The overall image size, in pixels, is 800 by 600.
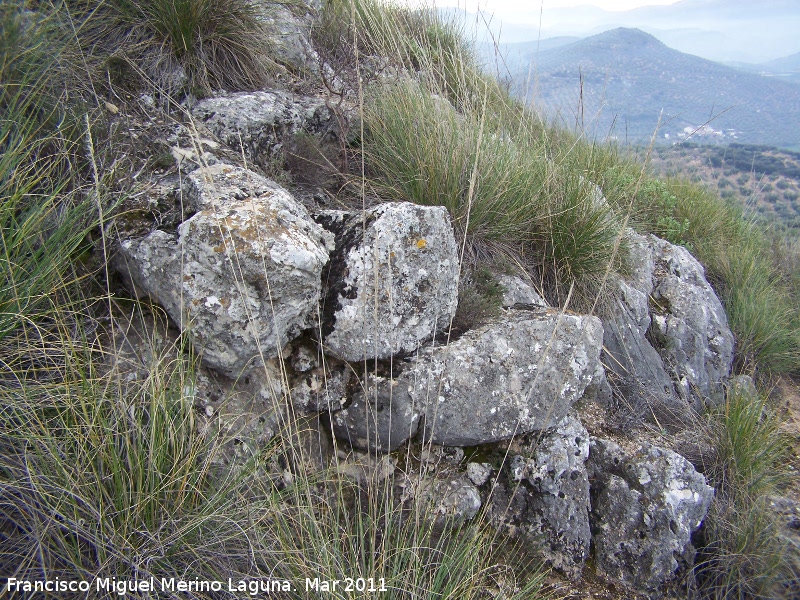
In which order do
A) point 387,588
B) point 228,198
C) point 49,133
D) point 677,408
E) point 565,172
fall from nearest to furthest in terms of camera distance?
1. point 387,588
2. point 228,198
3. point 49,133
4. point 677,408
5. point 565,172

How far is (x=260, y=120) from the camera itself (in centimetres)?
280

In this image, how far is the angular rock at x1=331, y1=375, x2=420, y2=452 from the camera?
2.03m

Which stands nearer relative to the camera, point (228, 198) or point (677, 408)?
point (228, 198)

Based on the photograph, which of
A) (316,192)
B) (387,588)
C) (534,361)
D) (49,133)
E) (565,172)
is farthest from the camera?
(565,172)

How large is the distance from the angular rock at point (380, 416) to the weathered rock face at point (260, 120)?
5.03 ft

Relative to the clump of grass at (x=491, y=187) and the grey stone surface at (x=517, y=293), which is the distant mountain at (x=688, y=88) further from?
the grey stone surface at (x=517, y=293)

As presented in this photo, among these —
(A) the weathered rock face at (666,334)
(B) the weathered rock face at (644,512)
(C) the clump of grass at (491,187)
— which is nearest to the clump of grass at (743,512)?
(B) the weathered rock face at (644,512)

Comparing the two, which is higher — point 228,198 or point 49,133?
point 49,133

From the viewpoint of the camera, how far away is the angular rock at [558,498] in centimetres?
213

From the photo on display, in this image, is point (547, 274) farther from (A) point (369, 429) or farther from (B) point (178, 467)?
(B) point (178, 467)

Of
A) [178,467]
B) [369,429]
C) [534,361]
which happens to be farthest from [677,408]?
[178,467]

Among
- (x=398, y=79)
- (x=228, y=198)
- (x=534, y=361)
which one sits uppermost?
(x=398, y=79)

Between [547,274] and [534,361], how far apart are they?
1.14 metres

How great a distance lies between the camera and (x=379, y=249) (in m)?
Answer: 2.07
